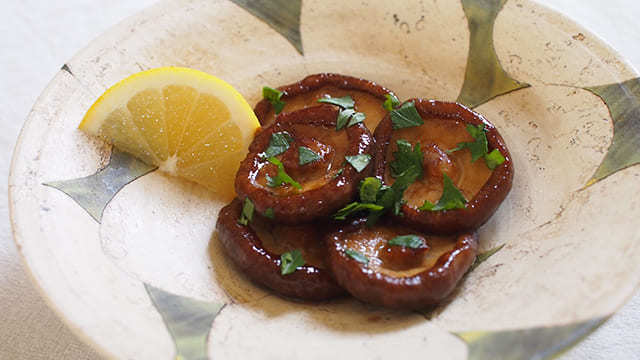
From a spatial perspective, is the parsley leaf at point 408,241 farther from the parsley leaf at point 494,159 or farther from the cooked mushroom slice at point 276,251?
the parsley leaf at point 494,159

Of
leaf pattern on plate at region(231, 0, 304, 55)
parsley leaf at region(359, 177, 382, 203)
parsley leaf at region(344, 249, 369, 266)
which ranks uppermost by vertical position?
leaf pattern on plate at region(231, 0, 304, 55)

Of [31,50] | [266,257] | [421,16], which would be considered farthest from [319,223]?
[31,50]

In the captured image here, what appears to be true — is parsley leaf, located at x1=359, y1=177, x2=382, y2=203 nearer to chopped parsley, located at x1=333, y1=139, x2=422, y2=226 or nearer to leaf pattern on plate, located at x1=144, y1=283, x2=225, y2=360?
chopped parsley, located at x1=333, y1=139, x2=422, y2=226

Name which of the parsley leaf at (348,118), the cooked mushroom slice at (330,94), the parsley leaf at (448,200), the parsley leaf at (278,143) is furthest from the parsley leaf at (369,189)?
the cooked mushroom slice at (330,94)

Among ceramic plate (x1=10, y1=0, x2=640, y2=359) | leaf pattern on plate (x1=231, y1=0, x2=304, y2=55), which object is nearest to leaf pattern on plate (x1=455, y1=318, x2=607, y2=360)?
ceramic plate (x1=10, y1=0, x2=640, y2=359)

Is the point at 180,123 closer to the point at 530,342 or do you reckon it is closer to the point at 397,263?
the point at 397,263

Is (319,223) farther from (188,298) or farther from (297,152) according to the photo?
(188,298)

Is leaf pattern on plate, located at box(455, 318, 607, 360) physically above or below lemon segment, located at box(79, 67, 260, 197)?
below
